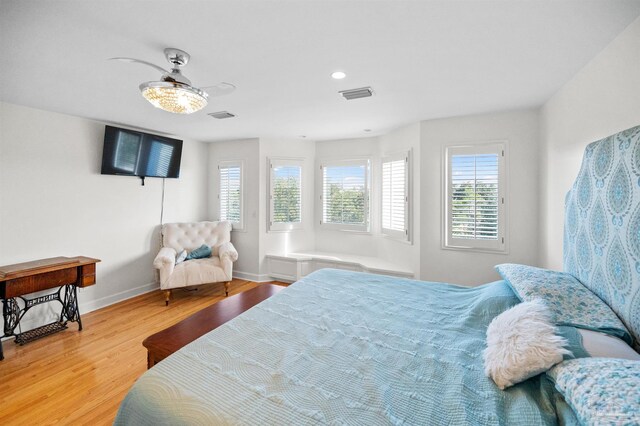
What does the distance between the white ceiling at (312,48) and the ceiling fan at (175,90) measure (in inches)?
3.4

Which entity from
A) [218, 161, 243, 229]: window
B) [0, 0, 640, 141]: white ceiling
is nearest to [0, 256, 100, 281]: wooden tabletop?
[0, 0, 640, 141]: white ceiling

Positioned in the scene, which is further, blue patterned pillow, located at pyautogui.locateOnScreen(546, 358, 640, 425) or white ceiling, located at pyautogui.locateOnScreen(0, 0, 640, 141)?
white ceiling, located at pyautogui.locateOnScreen(0, 0, 640, 141)

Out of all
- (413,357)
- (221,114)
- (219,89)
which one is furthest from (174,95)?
(413,357)

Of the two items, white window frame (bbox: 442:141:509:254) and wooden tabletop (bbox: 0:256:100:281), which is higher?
white window frame (bbox: 442:141:509:254)

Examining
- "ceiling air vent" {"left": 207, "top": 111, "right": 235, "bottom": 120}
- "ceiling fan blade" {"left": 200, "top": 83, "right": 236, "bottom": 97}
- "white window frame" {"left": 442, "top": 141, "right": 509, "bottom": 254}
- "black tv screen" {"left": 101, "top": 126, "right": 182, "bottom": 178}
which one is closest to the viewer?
"ceiling fan blade" {"left": 200, "top": 83, "right": 236, "bottom": 97}

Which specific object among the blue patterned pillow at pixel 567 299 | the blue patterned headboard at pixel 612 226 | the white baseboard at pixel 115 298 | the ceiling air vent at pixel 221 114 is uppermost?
the ceiling air vent at pixel 221 114

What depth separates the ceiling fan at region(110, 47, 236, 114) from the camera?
1788mm

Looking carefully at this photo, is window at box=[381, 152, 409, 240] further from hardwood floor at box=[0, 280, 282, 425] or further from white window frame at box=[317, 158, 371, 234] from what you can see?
hardwood floor at box=[0, 280, 282, 425]

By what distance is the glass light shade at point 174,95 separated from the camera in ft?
5.84

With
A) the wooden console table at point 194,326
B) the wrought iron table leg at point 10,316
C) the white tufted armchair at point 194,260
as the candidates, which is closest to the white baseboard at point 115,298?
the white tufted armchair at point 194,260

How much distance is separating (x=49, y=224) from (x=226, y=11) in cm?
337

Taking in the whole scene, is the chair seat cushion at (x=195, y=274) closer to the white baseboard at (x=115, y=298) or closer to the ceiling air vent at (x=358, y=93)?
the white baseboard at (x=115, y=298)

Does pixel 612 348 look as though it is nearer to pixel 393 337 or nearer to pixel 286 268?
pixel 393 337

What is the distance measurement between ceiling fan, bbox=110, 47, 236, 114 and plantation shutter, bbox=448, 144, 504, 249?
9.58 feet
